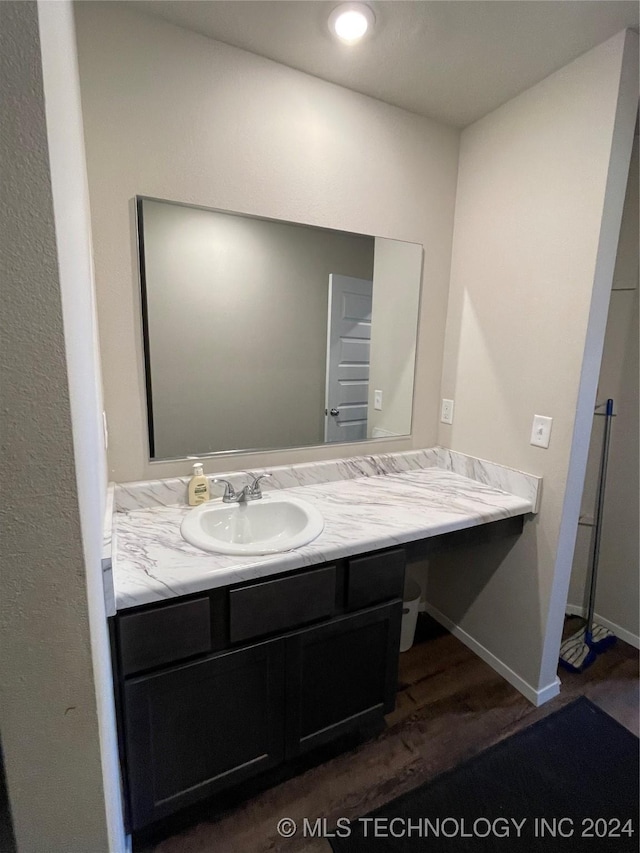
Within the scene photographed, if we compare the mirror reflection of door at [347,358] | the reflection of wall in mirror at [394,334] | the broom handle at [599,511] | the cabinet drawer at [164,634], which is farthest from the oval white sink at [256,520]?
the broom handle at [599,511]

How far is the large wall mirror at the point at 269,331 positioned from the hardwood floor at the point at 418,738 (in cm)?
113

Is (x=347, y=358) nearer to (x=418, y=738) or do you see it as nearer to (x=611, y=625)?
(x=418, y=738)

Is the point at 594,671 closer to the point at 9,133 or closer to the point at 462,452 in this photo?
the point at 462,452

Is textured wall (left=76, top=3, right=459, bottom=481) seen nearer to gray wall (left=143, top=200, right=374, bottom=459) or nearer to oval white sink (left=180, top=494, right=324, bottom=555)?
gray wall (left=143, top=200, right=374, bottom=459)

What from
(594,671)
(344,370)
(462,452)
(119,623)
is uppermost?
(344,370)

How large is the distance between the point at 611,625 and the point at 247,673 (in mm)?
2001

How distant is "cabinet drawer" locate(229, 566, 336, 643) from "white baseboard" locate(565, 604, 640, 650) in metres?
1.73

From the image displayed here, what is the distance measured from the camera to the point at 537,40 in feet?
4.38

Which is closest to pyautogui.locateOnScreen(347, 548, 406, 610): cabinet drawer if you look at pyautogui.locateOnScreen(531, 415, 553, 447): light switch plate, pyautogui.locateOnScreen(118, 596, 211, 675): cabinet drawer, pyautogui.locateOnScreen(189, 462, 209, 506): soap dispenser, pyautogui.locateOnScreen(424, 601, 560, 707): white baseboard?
pyautogui.locateOnScreen(118, 596, 211, 675): cabinet drawer

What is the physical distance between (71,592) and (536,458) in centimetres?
162

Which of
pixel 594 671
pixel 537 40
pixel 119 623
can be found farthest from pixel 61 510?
pixel 594 671

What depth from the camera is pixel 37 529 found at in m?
0.50

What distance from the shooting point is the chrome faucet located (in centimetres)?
150

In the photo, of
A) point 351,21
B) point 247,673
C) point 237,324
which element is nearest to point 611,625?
point 247,673
